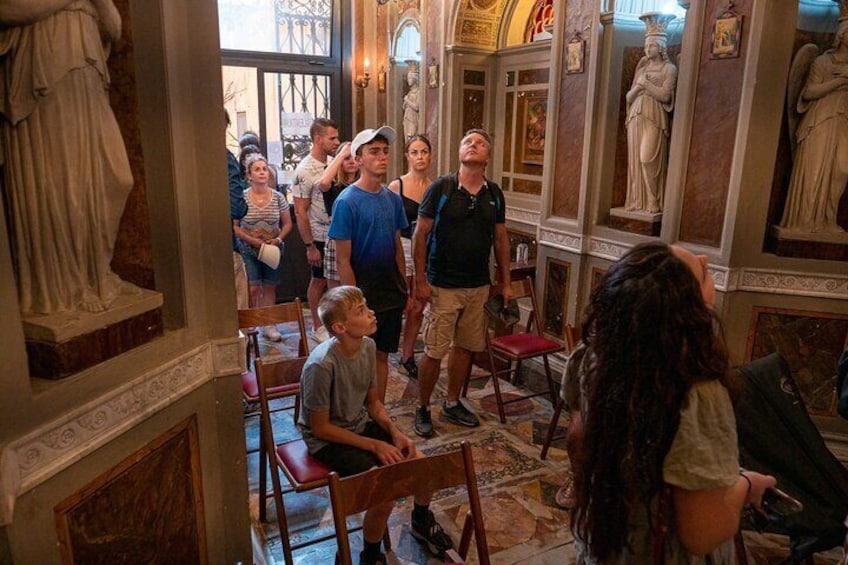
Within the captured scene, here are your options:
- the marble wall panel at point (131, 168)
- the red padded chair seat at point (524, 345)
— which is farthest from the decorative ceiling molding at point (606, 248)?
the marble wall panel at point (131, 168)

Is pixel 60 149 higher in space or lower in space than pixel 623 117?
lower

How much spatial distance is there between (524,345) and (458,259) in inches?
27.8

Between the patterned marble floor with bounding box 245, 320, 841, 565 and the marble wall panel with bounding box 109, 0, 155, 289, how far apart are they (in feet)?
3.89

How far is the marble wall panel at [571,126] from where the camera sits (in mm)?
3830

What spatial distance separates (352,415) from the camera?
2.17 m

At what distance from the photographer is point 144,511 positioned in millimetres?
1658

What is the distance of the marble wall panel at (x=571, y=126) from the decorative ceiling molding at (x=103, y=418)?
2.75 metres

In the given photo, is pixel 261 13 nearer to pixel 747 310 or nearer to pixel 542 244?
pixel 542 244

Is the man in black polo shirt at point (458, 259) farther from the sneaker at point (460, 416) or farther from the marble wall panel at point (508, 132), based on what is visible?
the marble wall panel at point (508, 132)

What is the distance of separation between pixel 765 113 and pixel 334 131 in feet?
8.79

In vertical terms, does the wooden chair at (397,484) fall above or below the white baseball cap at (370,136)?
below

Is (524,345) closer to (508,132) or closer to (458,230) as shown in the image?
(458,230)

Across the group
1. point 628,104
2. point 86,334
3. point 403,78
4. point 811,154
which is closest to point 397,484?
point 86,334

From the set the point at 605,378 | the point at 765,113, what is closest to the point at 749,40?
the point at 765,113
